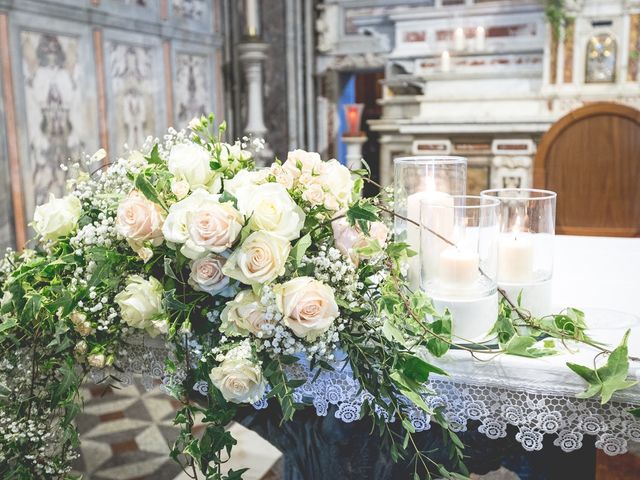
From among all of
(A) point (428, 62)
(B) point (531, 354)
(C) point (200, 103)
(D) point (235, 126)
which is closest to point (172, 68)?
(C) point (200, 103)

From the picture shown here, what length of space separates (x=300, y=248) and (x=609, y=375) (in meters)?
0.52

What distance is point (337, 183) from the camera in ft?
4.04

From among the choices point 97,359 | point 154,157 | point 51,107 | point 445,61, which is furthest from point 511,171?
point 97,359

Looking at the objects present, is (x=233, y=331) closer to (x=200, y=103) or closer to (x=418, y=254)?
(x=418, y=254)

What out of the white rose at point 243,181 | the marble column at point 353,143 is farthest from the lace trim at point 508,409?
the marble column at point 353,143

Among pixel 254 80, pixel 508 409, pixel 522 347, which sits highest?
pixel 254 80

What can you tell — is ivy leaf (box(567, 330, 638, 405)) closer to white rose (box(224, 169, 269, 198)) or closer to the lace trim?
the lace trim

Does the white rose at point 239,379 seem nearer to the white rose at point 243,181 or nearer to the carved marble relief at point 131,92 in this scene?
the white rose at point 243,181

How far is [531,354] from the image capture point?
1.17 metres

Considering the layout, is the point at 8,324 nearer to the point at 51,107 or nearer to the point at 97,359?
the point at 97,359

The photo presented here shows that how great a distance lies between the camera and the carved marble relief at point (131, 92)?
5.24 metres

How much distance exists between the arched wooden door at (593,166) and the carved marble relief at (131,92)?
3.37m

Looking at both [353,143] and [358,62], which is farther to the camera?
[358,62]

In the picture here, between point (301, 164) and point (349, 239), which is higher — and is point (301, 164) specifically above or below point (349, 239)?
above
